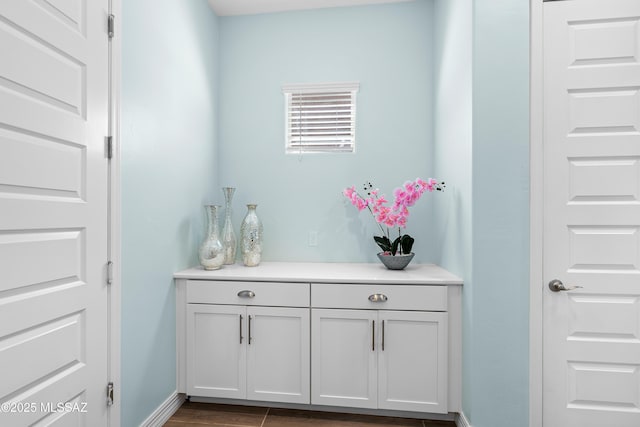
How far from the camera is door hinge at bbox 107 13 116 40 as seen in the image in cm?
158

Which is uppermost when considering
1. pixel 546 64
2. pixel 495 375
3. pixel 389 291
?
pixel 546 64

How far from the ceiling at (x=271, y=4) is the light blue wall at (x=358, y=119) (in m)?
0.05

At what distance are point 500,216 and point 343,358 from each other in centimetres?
115

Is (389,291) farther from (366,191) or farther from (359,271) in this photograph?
(366,191)

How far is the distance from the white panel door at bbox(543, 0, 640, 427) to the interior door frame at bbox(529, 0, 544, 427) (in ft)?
0.10

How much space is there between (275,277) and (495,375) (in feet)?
4.11

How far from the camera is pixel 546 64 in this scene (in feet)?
5.77

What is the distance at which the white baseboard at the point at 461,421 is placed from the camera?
6.14ft

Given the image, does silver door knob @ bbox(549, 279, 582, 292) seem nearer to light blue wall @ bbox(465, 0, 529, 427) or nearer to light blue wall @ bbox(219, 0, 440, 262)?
light blue wall @ bbox(465, 0, 529, 427)

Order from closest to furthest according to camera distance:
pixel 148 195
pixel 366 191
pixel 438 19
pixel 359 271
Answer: pixel 148 195
pixel 359 271
pixel 438 19
pixel 366 191

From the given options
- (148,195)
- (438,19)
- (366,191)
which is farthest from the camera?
(366,191)

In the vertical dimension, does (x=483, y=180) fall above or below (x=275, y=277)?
above

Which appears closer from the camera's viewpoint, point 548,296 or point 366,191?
point 548,296

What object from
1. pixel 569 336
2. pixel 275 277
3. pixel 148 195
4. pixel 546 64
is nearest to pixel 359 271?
pixel 275 277
